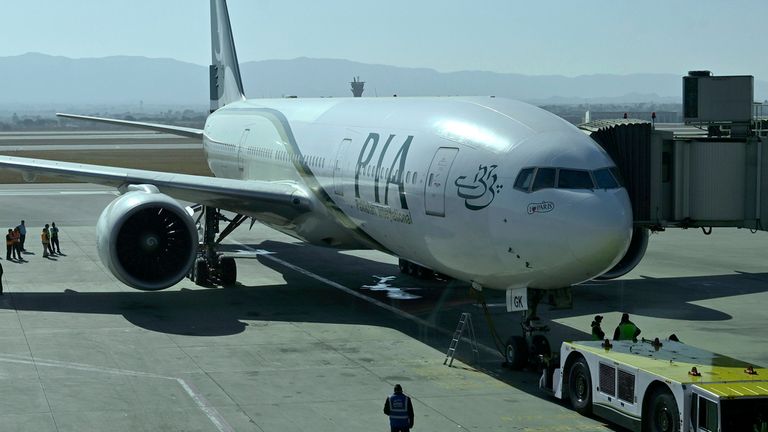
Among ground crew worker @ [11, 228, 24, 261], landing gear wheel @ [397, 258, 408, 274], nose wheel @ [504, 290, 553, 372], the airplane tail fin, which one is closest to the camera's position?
nose wheel @ [504, 290, 553, 372]

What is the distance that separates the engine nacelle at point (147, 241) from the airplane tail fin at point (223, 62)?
1588cm

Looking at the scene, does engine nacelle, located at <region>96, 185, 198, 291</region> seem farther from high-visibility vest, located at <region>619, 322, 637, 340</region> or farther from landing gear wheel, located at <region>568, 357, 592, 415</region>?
landing gear wheel, located at <region>568, 357, 592, 415</region>

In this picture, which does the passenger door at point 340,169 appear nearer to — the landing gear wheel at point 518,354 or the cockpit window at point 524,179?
the landing gear wheel at point 518,354

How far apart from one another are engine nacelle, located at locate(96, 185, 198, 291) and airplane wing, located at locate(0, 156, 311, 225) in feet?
6.70

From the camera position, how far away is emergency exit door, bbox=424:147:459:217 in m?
21.3

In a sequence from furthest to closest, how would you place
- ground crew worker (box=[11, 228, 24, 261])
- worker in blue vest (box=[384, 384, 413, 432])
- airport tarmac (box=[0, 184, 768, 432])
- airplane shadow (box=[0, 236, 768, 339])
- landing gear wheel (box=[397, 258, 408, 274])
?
1. ground crew worker (box=[11, 228, 24, 261])
2. landing gear wheel (box=[397, 258, 408, 274])
3. airplane shadow (box=[0, 236, 768, 339])
4. airport tarmac (box=[0, 184, 768, 432])
5. worker in blue vest (box=[384, 384, 413, 432])

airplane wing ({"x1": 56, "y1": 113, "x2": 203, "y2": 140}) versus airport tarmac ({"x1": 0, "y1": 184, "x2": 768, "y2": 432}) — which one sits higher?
airplane wing ({"x1": 56, "y1": 113, "x2": 203, "y2": 140})

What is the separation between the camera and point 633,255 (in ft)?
94.5

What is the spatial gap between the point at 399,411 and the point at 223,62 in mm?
29382

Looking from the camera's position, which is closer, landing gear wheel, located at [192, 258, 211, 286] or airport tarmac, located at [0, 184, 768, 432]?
airport tarmac, located at [0, 184, 768, 432]

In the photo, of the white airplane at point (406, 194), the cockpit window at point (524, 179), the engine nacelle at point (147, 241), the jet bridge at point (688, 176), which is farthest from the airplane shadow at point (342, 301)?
the cockpit window at point (524, 179)

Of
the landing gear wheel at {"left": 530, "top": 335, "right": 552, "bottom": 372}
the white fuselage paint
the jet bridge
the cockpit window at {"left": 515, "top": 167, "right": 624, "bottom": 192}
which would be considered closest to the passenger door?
the white fuselage paint

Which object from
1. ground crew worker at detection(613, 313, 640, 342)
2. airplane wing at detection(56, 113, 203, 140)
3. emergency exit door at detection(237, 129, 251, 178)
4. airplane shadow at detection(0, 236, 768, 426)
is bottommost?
airplane shadow at detection(0, 236, 768, 426)

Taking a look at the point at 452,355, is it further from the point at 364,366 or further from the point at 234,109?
the point at 234,109
